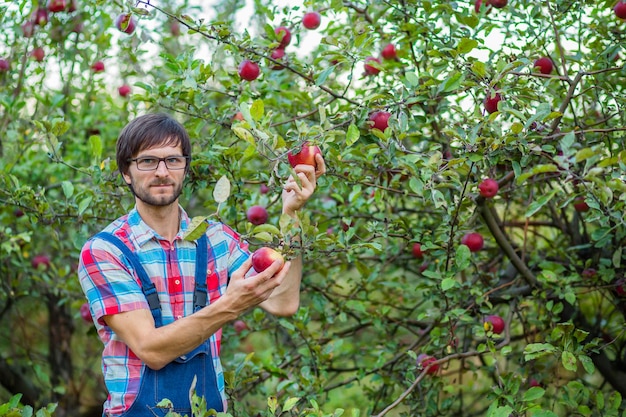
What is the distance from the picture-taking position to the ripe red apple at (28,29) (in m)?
3.85

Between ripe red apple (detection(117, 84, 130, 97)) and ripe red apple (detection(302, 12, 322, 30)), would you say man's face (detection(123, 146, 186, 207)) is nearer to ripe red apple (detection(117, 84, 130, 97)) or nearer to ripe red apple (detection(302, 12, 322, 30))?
ripe red apple (detection(302, 12, 322, 30))

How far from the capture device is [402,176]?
2820 mm

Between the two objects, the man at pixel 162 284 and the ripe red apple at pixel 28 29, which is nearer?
the man at pixel 162 284

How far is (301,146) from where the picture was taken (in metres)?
2.09

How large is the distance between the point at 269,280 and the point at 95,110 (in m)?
2.58

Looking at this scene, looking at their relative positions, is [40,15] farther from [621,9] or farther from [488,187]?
[621,9]

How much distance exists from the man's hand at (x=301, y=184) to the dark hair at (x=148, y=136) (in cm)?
32

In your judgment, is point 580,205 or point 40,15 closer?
point 580,205

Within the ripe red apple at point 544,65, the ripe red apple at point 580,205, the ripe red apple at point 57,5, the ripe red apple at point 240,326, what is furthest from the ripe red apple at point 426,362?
the ripe red apple at point 57,5

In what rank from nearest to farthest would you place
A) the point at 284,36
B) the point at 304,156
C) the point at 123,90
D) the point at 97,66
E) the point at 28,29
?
the point at 304,156
the point at 284,36
the point at 28,29
the point at 97,66
the point at 123,90

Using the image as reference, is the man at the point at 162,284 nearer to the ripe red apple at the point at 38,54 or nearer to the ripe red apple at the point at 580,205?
the ripe red apple at the point at 580,205

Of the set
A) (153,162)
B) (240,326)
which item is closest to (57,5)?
(240,326)

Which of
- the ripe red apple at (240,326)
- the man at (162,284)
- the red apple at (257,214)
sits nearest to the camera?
the man at (162,284)

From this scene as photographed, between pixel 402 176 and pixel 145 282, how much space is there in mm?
1150
